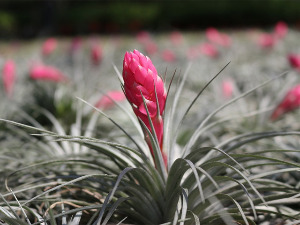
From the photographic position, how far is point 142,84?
1488 millimetres

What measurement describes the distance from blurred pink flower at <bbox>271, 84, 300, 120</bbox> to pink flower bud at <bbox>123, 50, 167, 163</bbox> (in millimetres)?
1626

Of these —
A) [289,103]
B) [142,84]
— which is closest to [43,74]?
[289,103]

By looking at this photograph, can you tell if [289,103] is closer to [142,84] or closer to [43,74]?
[142,84]

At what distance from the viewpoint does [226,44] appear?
21.4 ft

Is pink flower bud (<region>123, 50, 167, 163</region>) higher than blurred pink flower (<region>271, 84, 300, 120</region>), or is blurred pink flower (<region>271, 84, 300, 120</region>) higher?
blurred pink flower (<region>271, 84, 300, 120</region>)

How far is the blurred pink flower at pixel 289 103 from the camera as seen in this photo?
9.54ft

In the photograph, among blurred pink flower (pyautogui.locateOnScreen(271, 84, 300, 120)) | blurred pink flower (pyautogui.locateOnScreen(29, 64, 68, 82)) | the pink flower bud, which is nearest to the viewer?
the pink flower bud

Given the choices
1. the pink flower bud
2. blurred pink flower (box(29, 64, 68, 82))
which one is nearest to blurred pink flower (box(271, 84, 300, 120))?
the pink flower bud

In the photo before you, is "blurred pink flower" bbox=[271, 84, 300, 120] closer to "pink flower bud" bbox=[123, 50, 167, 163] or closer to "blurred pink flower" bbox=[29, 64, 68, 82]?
"pink flower bud" bbox=[123, 50, 167, 163]

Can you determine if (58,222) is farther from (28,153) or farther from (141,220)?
(28,153)

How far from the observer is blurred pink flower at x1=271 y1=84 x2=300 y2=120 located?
2.91m

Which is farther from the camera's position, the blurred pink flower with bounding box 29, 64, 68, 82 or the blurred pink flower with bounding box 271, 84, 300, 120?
the blurred pink flower with bounding box 29, 64, 68, 82

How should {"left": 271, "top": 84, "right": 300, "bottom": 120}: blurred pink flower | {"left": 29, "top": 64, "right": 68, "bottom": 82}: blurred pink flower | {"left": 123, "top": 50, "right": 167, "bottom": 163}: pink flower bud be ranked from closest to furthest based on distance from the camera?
{"left": 123, "top": 50, "right": 167, "bottom": 163}: pink flower bud
{"left": 271, "top": 84, "right": 300, "bottom": 120}: blurred pink flower
{"left": 29, "top": 64, "right": 68, "bottom": 82}: blurred pink flower

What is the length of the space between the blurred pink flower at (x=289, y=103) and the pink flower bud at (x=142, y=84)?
1.63m
